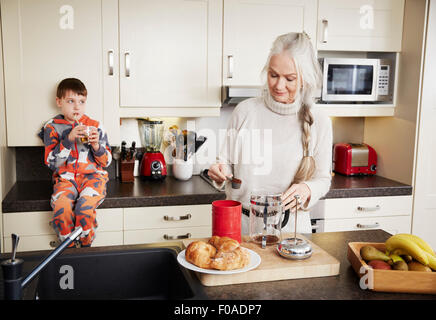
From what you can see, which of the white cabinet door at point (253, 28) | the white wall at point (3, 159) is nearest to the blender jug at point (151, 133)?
the white cabinet door at point (253, 28)

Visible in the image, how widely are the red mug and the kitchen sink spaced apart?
16 centimetres

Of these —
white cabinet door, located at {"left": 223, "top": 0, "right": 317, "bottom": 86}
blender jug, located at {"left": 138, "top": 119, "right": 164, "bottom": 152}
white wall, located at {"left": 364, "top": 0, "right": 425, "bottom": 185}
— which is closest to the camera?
white cabinet door, located at {"left": 223, "top": 0, "right": 317, "bottom": 86}

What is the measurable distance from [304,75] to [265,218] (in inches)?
25.1

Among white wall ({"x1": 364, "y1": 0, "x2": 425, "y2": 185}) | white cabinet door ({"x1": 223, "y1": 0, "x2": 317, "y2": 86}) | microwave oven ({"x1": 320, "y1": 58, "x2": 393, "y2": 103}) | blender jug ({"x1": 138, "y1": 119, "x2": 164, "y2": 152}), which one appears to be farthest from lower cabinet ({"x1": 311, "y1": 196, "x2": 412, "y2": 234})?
blender jug ({"x1": 138, "y1": 119, "x2": 164, "y2": 152})

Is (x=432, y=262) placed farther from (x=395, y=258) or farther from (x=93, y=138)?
(x=93, y=138)

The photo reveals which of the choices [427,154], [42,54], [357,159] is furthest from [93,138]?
[427,154]

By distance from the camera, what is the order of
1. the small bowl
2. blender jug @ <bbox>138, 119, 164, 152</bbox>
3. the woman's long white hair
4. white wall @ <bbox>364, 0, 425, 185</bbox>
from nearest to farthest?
the small bowl → the woman's long white hair → white wall @ <bbox>364, 0, 425, 185</bbox> → blender jug @ <bbox>138, 119, 164, 152</bbox>

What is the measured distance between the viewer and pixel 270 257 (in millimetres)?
1215

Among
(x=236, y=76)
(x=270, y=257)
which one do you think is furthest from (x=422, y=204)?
(x=270, y=257)

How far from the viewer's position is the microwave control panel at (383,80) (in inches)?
113

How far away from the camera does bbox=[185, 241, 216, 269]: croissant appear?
1.10 m

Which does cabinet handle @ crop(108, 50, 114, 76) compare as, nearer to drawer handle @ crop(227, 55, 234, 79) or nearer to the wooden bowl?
drawer handle @ crop(227, 55, 234, 79)

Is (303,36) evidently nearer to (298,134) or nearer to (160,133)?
(298,134)

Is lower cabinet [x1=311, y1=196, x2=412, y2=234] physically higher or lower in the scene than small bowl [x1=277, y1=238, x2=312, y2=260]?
lower
